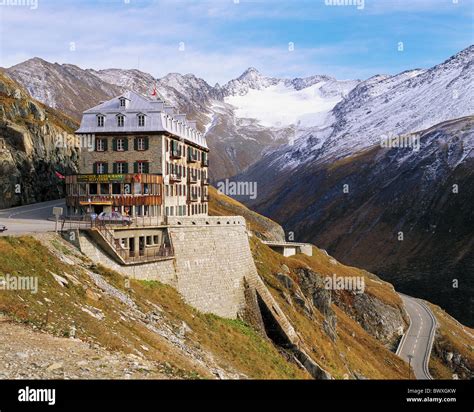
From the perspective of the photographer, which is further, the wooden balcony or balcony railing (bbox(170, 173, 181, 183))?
the wooden balcony

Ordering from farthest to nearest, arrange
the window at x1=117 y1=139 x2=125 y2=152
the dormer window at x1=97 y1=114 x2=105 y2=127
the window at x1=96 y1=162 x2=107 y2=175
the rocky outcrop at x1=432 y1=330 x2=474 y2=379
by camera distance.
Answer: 1. the rocky outcrop at x1=432 y1=330 x2=474 y2=379
2. the dormer window at x1=97 y1=114 x2=105 y2=127
3. the window at x1=117 y1=139 x2=125 y2=152
4. the window at x1=96 y1=162 x2=107 y2=175

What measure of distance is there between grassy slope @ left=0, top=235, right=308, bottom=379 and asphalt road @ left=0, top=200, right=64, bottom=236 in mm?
7762

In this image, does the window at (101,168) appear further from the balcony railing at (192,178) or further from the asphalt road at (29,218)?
the balcony railing at (192,178)

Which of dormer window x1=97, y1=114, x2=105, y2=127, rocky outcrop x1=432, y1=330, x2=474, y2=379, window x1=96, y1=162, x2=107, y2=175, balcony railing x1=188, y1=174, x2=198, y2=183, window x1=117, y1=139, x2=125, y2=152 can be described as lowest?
rocky outcrop x1=432, y1=330, x2=474, y2=379

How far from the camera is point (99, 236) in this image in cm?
4300

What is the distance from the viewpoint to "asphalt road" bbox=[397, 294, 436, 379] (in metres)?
97.4

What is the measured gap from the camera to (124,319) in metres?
34.8

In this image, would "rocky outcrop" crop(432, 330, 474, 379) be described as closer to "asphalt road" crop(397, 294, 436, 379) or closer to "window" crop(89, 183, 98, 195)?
"asphalt road" crop(397, 294, 436, 379)

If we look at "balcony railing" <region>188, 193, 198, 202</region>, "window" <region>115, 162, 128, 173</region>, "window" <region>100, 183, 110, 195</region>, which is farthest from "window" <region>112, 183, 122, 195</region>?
"balcony railing" <region>188, 193, 198, 202</region>

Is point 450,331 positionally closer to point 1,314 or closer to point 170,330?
point 170,330

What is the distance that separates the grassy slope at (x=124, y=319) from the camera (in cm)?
2884

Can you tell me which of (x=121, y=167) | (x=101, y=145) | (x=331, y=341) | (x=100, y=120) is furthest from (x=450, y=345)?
(x=100, y=120)

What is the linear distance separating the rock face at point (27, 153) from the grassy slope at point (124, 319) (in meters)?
38.8

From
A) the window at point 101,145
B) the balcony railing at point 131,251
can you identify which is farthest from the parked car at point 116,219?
the window at point 101,145
